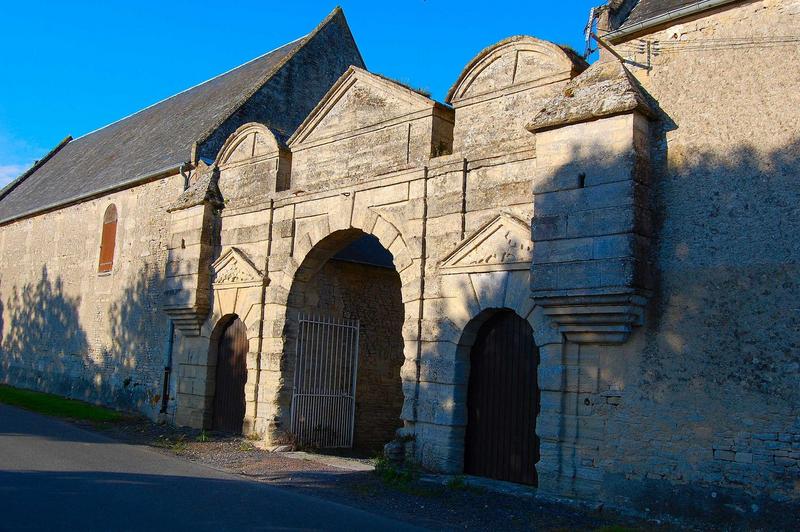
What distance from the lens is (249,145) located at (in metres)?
12.0

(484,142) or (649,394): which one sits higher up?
(484,142)

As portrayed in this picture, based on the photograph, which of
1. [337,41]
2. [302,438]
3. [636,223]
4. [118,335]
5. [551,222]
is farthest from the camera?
[337,41]

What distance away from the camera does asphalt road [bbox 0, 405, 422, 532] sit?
18.2 feet

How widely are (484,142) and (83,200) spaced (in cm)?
1150

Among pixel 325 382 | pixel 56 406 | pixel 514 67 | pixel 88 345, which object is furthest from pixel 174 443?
pixel 514 67

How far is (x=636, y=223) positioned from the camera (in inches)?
270

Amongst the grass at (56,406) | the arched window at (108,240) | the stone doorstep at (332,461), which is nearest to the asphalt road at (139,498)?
the stone doorstep at (332,461)

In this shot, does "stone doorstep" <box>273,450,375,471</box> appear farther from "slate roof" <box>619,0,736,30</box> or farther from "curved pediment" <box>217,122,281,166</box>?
"slate roof" <box>619,0,736,30</box>

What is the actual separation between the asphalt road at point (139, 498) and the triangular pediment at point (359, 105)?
4.84m

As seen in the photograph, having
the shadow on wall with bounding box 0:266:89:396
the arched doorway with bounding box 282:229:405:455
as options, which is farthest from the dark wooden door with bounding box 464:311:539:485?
the shadow on wall with bounding box 0:266:89:396

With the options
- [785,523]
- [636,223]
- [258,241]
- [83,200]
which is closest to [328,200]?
[258,241]

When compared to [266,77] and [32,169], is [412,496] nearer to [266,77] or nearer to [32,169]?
[266,77]

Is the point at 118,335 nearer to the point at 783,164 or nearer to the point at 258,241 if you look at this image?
the point at 258,241

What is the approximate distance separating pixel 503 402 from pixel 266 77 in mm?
9036
